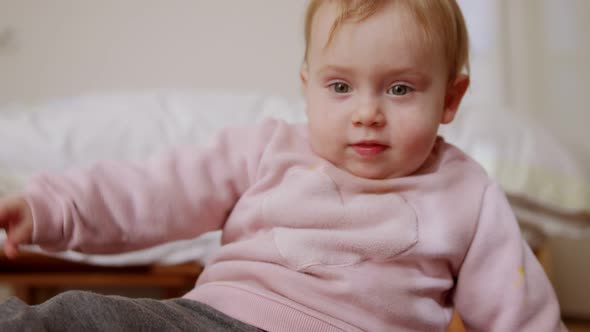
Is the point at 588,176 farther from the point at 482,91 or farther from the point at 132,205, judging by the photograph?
the point at 132,205

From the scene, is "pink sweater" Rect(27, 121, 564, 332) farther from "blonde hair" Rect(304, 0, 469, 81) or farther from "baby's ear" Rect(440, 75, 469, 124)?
"blonde hair" Rect(304, 0, 469, 81)

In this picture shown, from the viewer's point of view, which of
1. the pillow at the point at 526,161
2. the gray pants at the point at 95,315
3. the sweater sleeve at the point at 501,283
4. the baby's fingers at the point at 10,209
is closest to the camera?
the gray pants at the point at 95,315

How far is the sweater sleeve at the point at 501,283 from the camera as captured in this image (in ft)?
2.61

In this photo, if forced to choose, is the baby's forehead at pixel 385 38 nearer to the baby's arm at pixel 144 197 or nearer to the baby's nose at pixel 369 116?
the baby's nose at pixel 369 116

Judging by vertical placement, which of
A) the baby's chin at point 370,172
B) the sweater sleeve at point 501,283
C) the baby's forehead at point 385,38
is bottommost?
the sweater sleeve at point 501,283

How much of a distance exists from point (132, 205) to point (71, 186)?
77mm

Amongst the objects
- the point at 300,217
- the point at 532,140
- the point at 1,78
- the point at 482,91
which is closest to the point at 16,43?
the point at 1,78

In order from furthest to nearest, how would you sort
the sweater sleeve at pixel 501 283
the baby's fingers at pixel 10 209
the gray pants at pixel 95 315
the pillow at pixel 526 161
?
the pillow at pixel 526 161
the sweater sleeve at pixel 501 283
the baby's fingers at pixel 10 209
the gray pants at pixel 95 315

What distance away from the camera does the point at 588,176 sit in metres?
1.60

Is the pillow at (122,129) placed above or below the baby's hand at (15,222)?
below

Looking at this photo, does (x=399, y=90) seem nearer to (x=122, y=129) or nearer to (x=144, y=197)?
(x=144, y=197)

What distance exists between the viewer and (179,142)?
1593 millimetres

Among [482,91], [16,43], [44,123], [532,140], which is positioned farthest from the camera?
[16,43]

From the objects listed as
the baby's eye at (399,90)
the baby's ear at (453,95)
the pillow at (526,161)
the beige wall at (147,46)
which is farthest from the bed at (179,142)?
the baby's eye at (399,90)
